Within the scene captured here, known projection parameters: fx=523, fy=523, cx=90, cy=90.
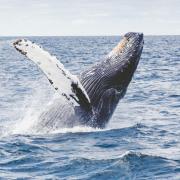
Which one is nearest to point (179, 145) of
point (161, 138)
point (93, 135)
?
point (161, 138)

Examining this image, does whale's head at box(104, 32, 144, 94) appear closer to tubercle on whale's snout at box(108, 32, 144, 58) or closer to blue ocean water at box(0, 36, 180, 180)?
tubercle on whale's snout at box(108, 32, 144, 58)

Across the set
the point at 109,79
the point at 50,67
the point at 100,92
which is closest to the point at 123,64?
the point at 109,79

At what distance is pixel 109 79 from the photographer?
11.8m

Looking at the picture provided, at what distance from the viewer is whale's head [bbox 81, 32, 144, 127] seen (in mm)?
11664

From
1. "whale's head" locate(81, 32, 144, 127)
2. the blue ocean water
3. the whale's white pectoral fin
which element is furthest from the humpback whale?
the whale's white pectoral fin

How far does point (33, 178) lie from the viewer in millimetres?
8492

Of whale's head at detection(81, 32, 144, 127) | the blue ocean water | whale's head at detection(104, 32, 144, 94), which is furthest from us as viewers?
whale's head at detection(104, 32, 144, 94)

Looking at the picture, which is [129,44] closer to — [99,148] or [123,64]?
[123,64]

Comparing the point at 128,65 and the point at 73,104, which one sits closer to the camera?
the point at 73,104

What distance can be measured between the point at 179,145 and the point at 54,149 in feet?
8.85

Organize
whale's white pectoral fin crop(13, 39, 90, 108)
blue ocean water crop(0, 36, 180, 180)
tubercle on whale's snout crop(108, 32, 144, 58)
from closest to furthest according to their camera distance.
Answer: blue ocean water crop(0, 36, 180, 180) → whale's white pectoral fin crop(13, 39, 90, 108) → tubercle on whale's snout crop(108, 32, 144, 58)

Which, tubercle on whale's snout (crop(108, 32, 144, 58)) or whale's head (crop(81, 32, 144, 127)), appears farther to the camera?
tubercle on whale's snout (crop(108, 32, 144, 58))

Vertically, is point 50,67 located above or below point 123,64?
above

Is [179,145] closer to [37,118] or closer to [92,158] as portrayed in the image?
[92,158]
